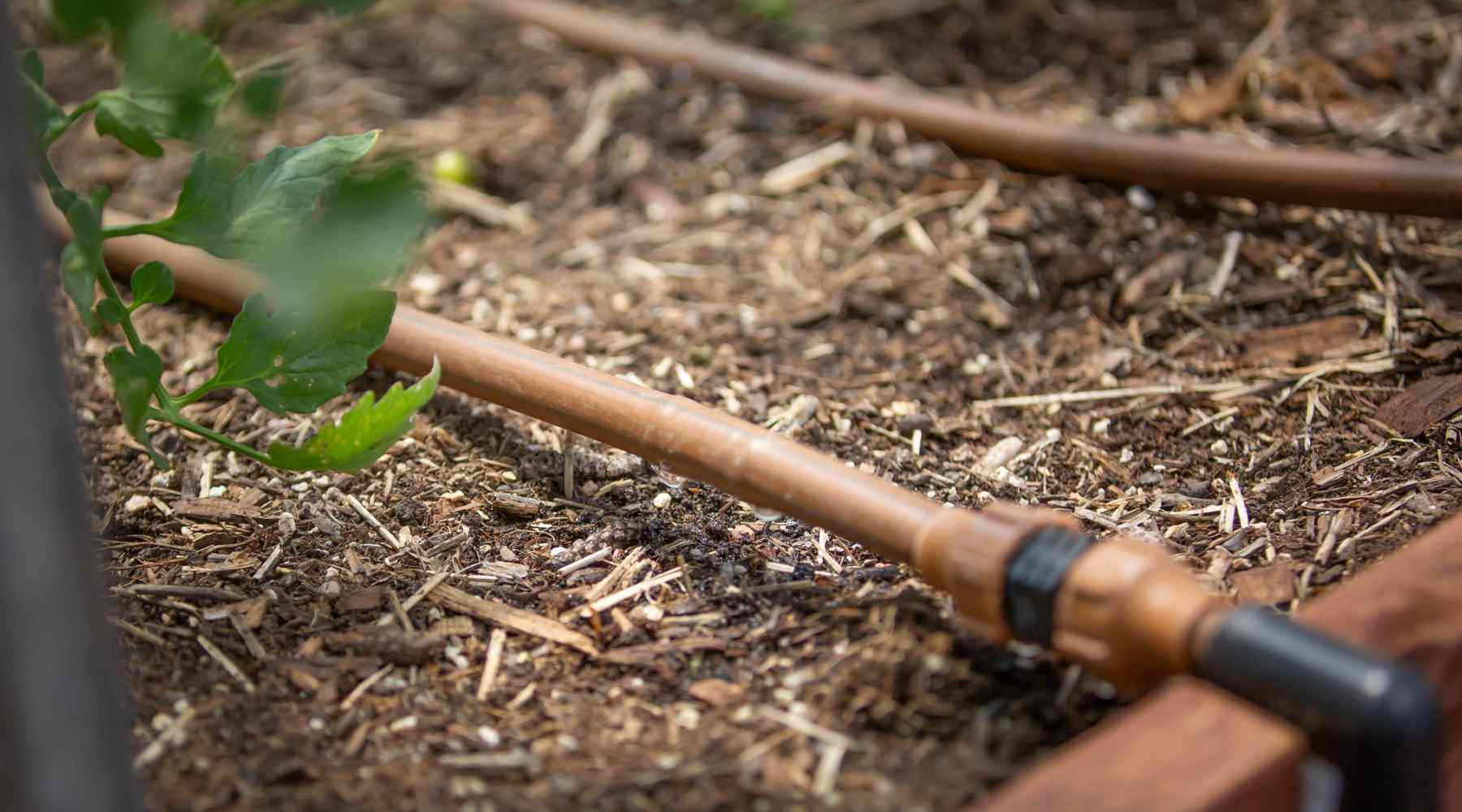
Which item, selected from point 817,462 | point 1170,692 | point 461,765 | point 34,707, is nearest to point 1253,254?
point 817,462

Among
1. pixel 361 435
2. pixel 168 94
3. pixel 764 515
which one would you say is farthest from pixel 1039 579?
pixel 168 94

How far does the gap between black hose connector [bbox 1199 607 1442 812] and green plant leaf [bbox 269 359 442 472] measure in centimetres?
93

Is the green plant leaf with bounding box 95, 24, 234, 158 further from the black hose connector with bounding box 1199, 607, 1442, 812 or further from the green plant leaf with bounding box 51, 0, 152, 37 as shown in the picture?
the black hose connector with bounding box 1199, 607, 1442, 812

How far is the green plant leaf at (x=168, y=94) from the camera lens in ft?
5.22

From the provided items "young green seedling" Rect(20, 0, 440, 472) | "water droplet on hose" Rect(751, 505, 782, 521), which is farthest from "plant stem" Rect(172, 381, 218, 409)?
"water droplet on hose" Rect(751, 505, 782, 521)

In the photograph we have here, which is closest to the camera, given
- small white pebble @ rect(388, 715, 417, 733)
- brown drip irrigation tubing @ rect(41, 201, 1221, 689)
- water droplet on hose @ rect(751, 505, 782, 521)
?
brown drip irrigation tubing @ rect(41, 201, 1221, 689)

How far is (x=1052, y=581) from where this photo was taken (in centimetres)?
128

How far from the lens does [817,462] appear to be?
1.52 m

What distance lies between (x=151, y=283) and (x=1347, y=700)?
142cm

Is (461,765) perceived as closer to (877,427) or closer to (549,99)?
(877,427)

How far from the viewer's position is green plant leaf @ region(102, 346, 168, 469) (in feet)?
4.85

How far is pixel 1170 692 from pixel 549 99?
2.62 metres

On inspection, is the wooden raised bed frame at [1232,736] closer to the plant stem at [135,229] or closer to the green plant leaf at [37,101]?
the plant stem at [135,229]

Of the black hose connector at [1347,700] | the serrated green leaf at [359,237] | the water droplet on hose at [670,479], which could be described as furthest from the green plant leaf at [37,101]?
the black hose connector at [1347,700]
